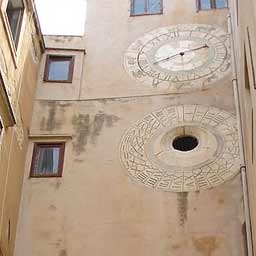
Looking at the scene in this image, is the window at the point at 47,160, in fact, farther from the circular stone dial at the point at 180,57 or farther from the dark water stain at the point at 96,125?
the circular stone dial at the point at 180,57

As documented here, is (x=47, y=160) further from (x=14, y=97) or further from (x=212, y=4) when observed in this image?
A: (x=212, y=4)

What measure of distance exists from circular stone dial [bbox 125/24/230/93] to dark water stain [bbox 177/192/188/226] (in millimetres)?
2375

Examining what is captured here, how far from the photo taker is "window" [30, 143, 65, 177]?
1152cm

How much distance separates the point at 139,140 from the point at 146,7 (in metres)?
3.81

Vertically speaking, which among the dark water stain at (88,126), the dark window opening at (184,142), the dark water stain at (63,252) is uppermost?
the dark water stain at (88,126)

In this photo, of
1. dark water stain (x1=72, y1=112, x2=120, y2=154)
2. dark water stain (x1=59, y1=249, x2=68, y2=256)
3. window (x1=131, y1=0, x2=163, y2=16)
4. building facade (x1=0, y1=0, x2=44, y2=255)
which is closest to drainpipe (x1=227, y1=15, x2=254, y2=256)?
window (x1=131, y1=0, x2=163, y2=16)

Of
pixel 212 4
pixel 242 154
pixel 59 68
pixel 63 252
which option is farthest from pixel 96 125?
pixel 212 4

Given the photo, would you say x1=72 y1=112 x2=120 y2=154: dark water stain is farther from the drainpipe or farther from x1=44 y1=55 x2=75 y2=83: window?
the drainpipe

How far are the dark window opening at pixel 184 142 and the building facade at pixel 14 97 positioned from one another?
2.66 metres

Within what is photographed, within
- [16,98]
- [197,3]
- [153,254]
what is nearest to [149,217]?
[153,254]

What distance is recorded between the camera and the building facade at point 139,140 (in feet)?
34.5

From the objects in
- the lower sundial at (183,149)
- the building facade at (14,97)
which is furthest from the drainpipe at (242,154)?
the building facade at (14,97)

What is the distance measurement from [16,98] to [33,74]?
1.45m

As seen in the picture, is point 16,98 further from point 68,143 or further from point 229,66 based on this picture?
point 229,66
